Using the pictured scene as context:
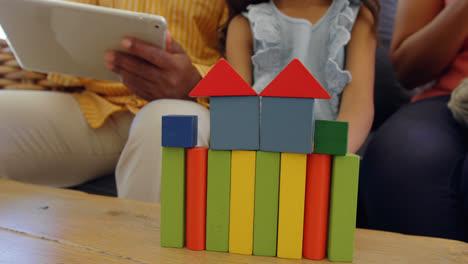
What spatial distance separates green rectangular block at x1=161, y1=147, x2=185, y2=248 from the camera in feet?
1.53

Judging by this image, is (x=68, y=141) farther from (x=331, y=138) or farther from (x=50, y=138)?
(x=331, y=138)

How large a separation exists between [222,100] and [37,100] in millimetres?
783

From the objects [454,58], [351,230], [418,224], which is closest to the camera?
[351,230]

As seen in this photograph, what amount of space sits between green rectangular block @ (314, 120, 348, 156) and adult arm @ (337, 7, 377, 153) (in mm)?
403

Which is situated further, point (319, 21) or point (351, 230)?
A: point (319, 21)

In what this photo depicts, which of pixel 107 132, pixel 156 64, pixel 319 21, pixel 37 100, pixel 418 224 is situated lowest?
pixel 418 224

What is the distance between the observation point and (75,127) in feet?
3.24

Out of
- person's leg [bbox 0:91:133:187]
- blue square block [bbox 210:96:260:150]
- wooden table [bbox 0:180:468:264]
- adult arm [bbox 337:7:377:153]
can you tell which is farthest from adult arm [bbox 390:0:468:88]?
person's leg [bbox 0:91:133:187]

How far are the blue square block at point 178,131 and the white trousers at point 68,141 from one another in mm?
352

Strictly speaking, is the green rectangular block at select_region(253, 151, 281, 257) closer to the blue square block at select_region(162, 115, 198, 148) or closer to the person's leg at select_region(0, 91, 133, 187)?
the blue square block at select_region(162, 115, 198, 148)

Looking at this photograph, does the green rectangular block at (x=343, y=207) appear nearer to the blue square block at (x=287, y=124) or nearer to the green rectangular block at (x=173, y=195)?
the blue square block at (x=287, y=124)

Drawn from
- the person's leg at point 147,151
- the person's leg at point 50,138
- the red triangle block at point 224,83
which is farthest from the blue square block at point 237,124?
the person's leg at point 50,138

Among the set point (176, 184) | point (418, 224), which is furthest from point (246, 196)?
point (418, 224)

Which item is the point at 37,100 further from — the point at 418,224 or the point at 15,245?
the point at 418,224
